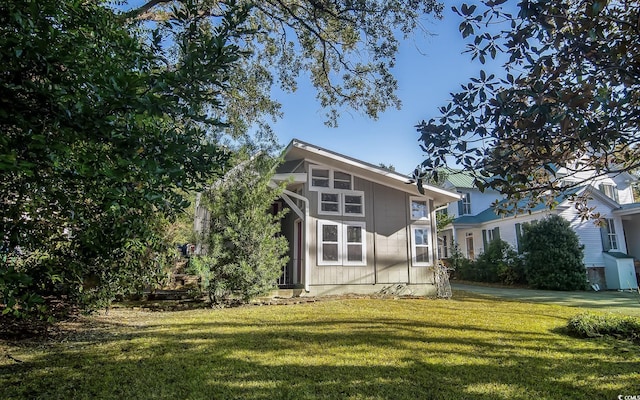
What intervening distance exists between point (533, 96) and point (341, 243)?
880cm

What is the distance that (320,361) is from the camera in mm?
4250

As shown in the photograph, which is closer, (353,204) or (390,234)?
(353,204)

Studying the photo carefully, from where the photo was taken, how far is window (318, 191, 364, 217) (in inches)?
432

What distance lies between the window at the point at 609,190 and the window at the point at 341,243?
16.7 m

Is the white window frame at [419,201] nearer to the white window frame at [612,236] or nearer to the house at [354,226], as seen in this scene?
the house at [354,226]

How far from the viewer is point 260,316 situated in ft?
23.4

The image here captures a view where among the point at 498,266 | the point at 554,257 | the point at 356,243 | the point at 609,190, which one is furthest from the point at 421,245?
the point at 609,190

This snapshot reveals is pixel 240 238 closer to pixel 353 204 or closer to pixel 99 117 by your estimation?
pixel 353 204

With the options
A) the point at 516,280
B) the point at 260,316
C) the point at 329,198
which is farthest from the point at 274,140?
the point at 516,280

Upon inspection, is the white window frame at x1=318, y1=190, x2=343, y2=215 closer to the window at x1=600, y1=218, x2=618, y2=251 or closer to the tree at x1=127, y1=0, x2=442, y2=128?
the tree at x1=127, y1=0, x2=442, y2=128

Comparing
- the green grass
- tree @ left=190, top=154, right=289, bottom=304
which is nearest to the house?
tree @ left=190, top=154, right=289, bottom=304

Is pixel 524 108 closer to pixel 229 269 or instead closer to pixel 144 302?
pixel 229 269

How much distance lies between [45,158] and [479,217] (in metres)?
22.4

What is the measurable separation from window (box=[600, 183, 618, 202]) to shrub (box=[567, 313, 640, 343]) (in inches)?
695
